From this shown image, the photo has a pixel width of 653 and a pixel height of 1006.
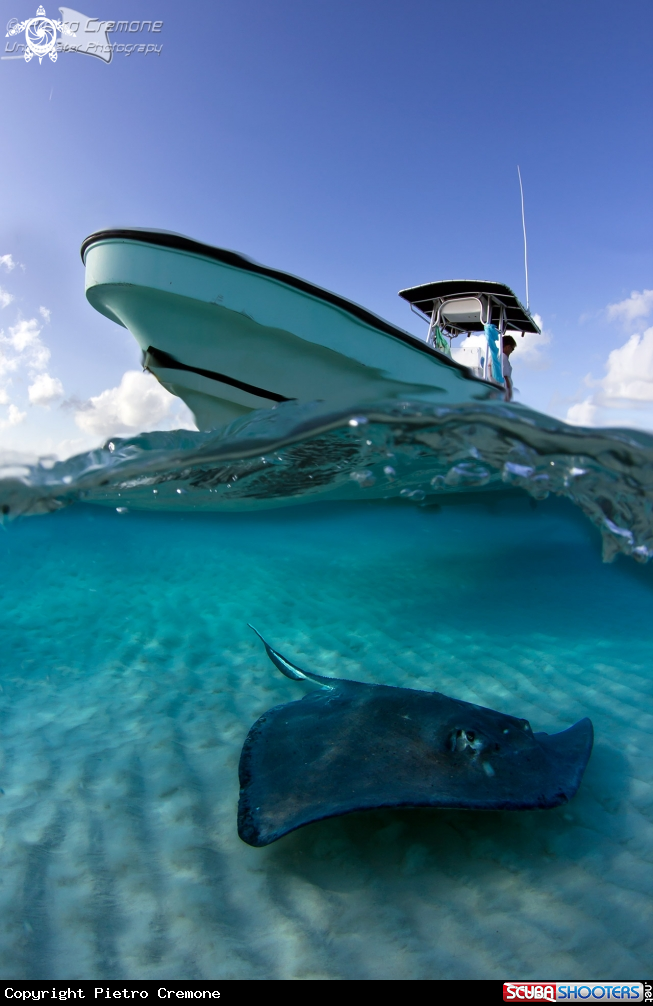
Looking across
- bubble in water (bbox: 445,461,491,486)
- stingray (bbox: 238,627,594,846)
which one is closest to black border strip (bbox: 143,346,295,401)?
bubble in water (bbox: 445,461,491,486)

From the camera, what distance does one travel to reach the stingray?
2598 mm

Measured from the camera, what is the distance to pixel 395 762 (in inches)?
113

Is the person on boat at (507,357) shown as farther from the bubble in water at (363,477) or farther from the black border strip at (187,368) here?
the black border strip at (187,368)

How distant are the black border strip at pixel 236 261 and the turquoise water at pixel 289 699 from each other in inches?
98.0

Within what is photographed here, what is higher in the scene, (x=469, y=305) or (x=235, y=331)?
(x=469, y=305)

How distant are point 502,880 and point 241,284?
632cm

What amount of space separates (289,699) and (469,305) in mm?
10064

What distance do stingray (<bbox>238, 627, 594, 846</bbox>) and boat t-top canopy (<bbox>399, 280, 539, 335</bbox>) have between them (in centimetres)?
1009

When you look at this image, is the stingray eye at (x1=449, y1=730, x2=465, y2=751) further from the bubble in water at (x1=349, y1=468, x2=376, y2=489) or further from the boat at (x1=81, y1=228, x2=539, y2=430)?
the boat at (x1=81, y1=228, x2=539, y2=430)

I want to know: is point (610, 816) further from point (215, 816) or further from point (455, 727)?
point (215, 816)

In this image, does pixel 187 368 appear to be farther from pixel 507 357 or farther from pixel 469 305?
pixel 469 305

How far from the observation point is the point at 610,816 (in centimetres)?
348

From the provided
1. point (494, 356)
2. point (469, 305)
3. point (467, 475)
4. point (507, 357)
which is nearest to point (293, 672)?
point (467, 475)

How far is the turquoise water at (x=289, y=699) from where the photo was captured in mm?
2586
